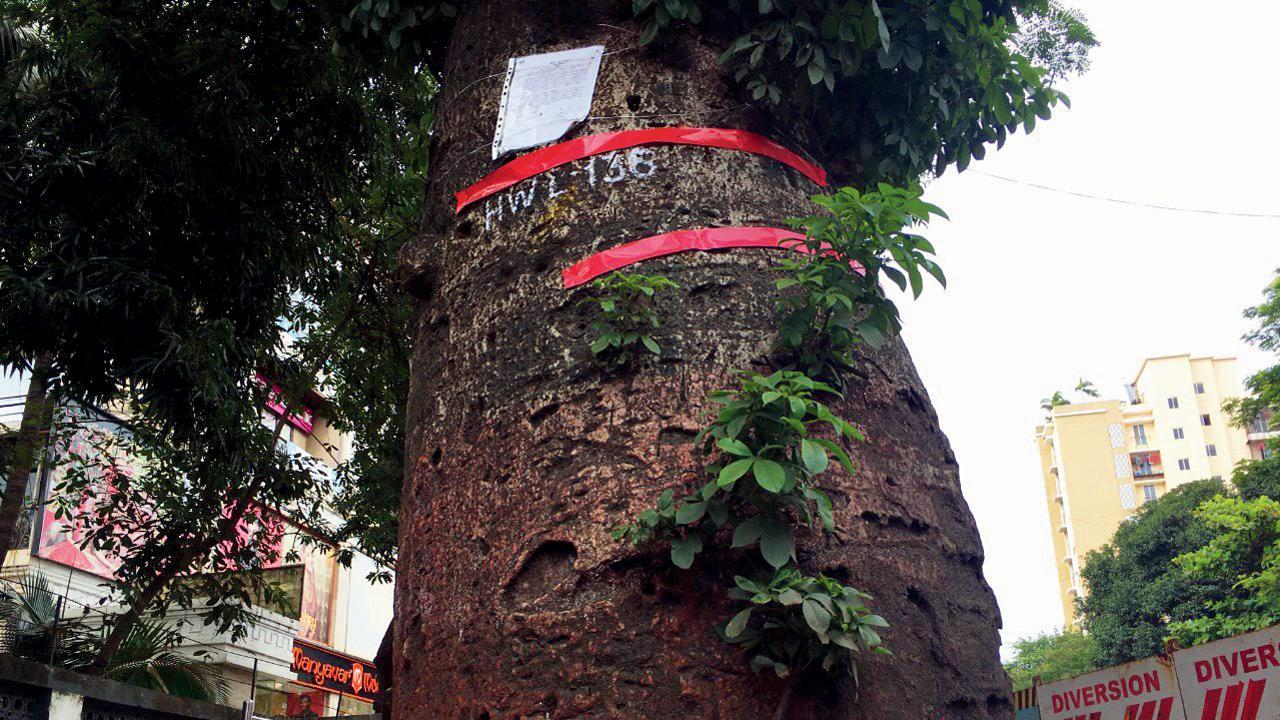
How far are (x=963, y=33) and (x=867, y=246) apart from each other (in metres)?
1.14

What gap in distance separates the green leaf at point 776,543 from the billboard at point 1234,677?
356cm

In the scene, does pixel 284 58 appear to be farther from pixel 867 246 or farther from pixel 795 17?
pixel 867 246

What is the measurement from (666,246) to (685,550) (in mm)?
833

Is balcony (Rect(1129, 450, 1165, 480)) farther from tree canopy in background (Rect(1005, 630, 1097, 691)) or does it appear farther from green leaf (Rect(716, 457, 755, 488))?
green leaf (Rect(716, 457, 755, 488))

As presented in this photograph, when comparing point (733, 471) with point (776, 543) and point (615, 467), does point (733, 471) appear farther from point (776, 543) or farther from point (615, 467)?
point (615, 467)

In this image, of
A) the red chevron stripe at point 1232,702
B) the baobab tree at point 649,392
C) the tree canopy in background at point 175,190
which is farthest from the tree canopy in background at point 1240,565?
the baobab tree at point 649,392

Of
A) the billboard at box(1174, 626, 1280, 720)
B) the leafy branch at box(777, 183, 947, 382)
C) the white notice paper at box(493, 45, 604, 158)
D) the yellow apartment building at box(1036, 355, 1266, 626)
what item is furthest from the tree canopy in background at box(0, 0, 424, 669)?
the yellow apartment building at box(1036, 355, 1266, 626)

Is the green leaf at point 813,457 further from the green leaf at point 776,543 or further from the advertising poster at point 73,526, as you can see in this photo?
the advertising poster at point 73,526

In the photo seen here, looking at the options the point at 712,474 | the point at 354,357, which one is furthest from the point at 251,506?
the point at 712,474

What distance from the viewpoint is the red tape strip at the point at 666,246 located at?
2.70 meters

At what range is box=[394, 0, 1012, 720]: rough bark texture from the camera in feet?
7.61

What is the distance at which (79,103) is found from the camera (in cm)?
554

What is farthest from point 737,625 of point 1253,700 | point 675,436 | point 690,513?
point 1253,700

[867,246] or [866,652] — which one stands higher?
[867,246]
